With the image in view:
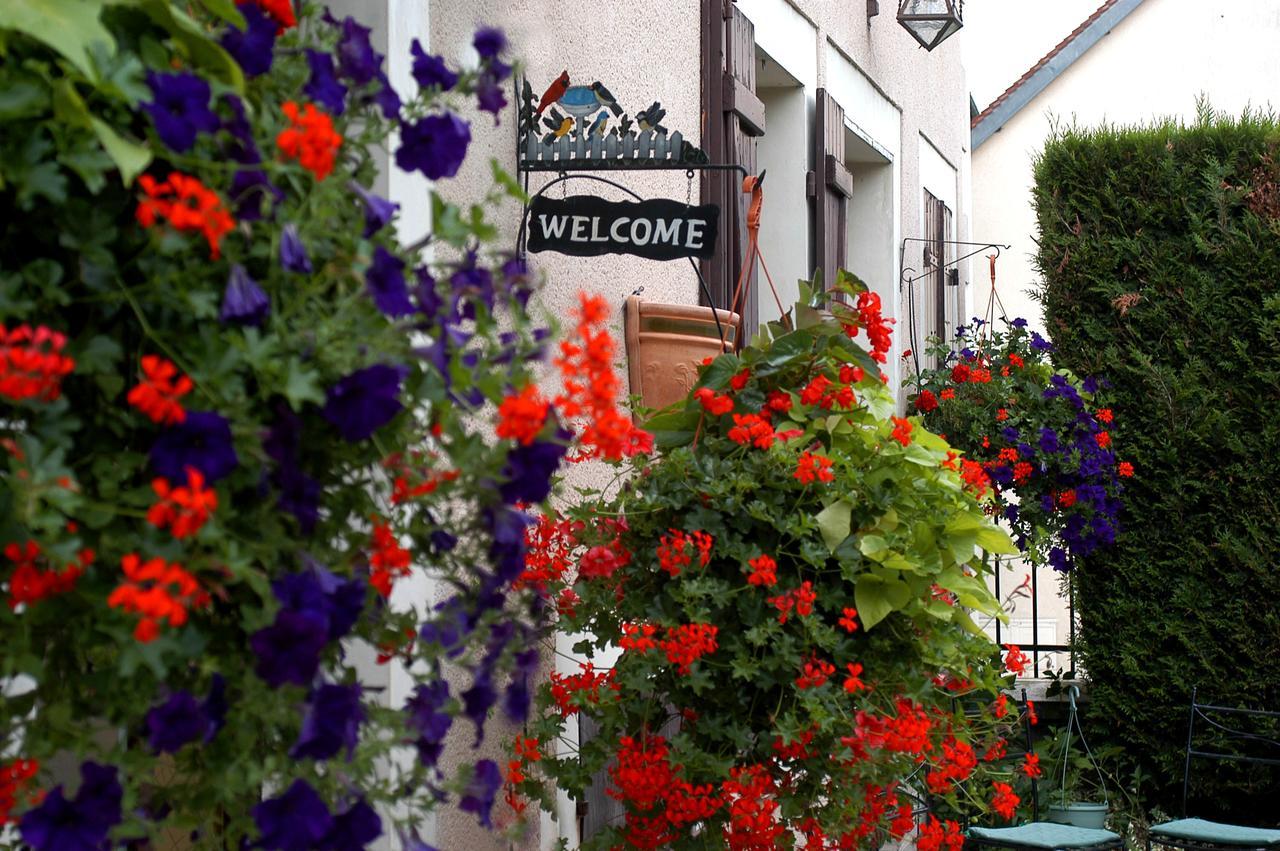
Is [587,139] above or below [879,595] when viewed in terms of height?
above

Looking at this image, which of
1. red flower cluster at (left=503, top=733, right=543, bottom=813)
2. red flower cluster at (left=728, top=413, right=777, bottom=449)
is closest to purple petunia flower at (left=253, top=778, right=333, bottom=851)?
red flower cluster at (left=503, top=733, right=543, bottom=813)

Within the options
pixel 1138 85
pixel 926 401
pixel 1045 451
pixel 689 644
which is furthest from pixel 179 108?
pixel 1138 85

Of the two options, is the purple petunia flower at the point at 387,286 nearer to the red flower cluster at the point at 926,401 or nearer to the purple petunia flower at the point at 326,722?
the purple petunia flower at the point at 326,722

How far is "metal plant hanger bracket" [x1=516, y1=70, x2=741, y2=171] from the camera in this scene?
9.54ft

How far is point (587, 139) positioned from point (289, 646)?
1983 millimetres

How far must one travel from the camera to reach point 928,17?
7.07m

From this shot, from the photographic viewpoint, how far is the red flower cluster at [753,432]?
A: 268 centimetres

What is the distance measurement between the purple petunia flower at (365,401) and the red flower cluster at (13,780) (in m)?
0.37

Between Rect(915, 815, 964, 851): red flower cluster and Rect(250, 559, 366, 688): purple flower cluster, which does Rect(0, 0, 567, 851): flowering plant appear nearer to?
Rect(250, 559, 366, 688): purple flower cluster

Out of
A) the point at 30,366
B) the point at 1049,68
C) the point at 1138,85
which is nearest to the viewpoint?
the point at 30,366

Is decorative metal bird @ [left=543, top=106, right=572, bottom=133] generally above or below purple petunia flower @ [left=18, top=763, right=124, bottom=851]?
above

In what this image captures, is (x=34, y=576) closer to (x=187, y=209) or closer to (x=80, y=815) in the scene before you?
(x=80, y=815)

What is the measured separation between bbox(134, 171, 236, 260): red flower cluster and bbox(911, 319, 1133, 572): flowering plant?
5.06 m

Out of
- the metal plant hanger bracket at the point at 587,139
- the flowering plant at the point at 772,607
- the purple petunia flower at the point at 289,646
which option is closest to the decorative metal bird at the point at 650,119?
the metal plant hanger bracket at the point at 587,139
